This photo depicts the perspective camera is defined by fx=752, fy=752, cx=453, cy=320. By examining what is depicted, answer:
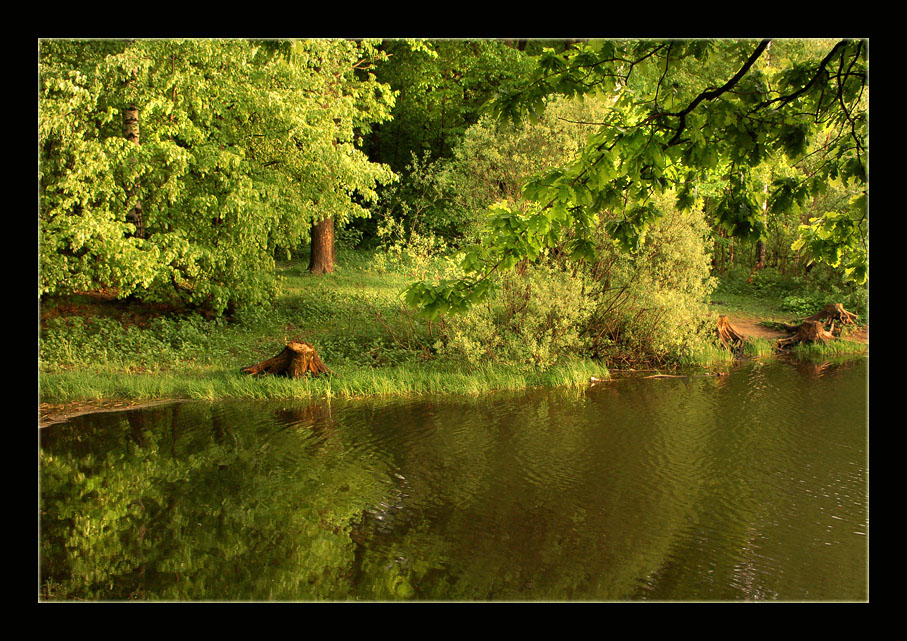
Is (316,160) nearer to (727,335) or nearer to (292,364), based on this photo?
(292,364)

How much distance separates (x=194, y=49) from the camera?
12.1 m

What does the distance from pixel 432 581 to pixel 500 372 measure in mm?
6925

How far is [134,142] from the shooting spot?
12.1m

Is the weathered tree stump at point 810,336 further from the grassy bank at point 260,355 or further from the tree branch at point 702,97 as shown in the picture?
the tree branch at point 702,97

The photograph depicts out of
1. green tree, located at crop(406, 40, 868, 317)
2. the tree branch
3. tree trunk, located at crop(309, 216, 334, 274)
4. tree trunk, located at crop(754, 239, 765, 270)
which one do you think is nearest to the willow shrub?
tree trunk, located at crop(309, 216, 334, 274)

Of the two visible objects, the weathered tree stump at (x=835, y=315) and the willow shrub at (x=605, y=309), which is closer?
the willow shrub at (x=605, y=309)

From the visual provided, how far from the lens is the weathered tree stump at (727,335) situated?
50.4ft

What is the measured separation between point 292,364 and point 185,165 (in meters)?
3.64

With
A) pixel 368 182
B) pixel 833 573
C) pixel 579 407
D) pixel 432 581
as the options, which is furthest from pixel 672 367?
pixel 432 581

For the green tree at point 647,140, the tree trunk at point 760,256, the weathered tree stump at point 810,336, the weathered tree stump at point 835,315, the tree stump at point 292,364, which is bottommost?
the tree stump at point 292,364

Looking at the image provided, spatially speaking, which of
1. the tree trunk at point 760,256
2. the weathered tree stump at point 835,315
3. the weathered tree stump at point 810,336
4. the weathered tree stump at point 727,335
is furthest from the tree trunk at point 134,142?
the tree trunk at point 760,256

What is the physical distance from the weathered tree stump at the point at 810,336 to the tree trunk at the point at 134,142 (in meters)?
13.0

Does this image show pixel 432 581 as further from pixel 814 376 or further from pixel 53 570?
pixel 814 376

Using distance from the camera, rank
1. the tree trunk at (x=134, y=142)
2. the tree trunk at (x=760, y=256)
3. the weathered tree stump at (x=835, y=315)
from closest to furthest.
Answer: the tree trunk at (x=134, y=142)
the weathered tree stump at (x=835, y=315)
the tree trunk at (x=760, y=256)
